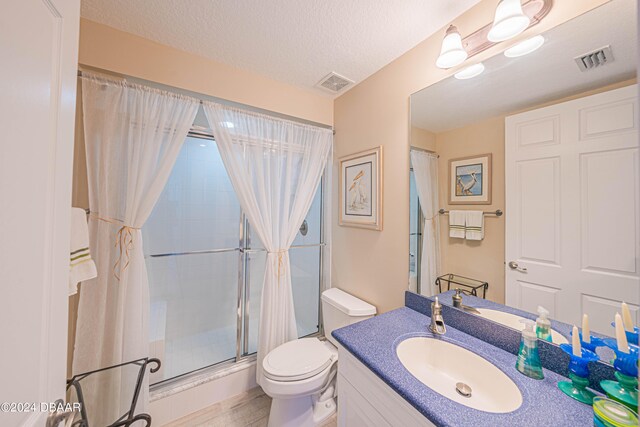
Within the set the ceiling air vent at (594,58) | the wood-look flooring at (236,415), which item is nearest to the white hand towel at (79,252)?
the wood-look flooring at (236,415)

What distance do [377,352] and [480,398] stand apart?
0.40 metres

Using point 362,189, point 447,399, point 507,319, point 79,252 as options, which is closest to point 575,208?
point 507,319

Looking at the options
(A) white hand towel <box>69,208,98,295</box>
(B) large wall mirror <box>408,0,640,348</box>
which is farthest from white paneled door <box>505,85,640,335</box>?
(A) white hand towel <box>69,208,98,295</box>

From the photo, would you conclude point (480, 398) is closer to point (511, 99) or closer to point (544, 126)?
point (544, 126)

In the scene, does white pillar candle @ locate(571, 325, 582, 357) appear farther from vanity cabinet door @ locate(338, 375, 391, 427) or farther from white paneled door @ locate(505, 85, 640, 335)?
vanity cabinet door @ locate(338, 375, 391, 427)

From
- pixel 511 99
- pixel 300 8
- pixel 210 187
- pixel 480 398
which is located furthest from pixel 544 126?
pixel 210 187

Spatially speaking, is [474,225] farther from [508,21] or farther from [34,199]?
[34,199]

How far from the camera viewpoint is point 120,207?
130 cm

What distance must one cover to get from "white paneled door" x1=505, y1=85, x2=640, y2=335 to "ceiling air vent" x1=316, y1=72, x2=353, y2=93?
3.82 ft

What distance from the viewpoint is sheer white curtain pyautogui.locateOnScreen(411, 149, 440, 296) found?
1297 millimetres

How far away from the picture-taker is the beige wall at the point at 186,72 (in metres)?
1.24

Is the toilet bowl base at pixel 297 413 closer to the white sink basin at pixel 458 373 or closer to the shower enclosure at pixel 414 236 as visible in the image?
the white sink basin at pixel 458 373

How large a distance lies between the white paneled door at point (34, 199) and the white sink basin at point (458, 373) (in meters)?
1.11

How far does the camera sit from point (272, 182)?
5.79ft
